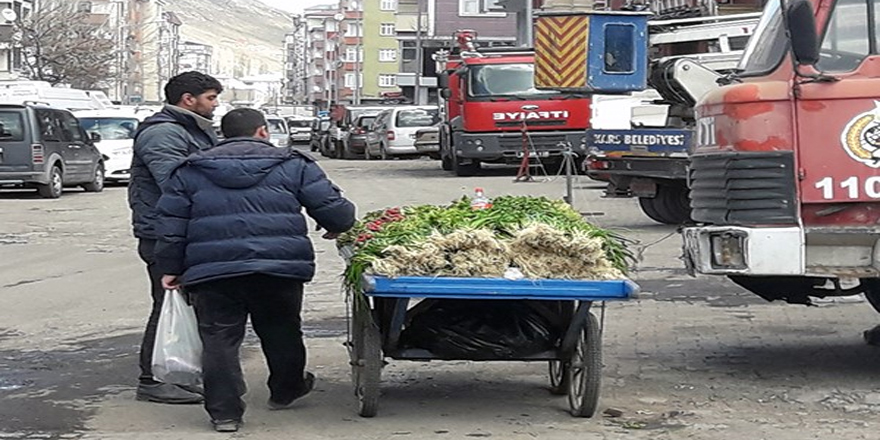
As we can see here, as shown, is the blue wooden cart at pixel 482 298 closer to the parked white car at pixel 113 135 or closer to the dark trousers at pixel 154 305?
the dark trousers at pixel 154 305

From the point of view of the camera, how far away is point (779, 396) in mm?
8797

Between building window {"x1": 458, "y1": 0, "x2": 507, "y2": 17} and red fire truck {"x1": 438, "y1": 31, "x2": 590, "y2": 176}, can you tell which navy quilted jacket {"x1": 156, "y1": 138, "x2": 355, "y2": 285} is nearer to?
red fire truck {"x1": 438, "y1": 31, "x2": 590, "y2": 176}

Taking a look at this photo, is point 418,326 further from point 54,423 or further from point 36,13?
point 36,13

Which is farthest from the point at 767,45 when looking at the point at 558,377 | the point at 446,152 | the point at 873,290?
the point at 446,152

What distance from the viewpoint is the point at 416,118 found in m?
42.7

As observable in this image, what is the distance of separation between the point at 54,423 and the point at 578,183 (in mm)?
22483

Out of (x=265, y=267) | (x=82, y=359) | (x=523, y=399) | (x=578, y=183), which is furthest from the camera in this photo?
(x=578, y=183)

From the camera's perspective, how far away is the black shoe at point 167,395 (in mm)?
8594

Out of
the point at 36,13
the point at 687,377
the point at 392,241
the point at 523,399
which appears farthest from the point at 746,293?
the point at 36,13

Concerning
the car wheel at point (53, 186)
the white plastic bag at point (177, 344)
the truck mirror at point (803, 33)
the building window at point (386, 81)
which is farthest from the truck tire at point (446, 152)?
the building window at point (386, 81)

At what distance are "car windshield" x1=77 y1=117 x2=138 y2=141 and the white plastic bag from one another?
26084mm

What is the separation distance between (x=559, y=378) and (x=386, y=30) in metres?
123

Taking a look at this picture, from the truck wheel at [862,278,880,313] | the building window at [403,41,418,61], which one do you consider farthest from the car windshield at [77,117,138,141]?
the building window at [403,41,418,61]

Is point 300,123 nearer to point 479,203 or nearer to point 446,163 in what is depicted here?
point 446,163
